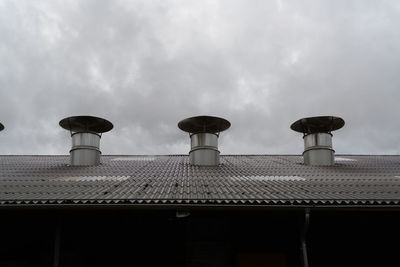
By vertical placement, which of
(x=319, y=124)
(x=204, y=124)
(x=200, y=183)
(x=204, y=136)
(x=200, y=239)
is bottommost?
(x=200, y=239)

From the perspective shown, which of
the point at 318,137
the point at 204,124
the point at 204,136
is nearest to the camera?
the point at 204,136

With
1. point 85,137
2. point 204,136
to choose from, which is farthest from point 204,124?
point 85,137

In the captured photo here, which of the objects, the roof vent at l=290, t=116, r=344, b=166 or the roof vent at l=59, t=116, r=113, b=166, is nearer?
the roof vent at l=59, t=116, r=113, b=166

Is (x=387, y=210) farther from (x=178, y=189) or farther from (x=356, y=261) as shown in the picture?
(x=178, y=189)

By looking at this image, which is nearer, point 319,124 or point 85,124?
point 85,124

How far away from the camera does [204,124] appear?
39.2 ft

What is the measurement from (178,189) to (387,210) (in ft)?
12.3

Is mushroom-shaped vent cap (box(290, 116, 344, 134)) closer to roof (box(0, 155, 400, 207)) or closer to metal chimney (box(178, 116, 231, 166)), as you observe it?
roof (box(0, 155, 400, 207))

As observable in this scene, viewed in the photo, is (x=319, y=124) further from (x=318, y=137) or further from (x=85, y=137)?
(x=85, y=137)

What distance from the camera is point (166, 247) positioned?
688cm

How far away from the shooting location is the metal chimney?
11.5 metres

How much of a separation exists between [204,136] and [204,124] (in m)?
0.41

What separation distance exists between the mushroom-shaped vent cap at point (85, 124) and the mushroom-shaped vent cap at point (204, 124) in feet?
8.41

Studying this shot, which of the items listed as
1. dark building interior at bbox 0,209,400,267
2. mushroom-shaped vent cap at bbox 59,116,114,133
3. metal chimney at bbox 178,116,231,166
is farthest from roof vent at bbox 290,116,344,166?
mushroom-shaped vent cap at bbox 59,116,114,133
